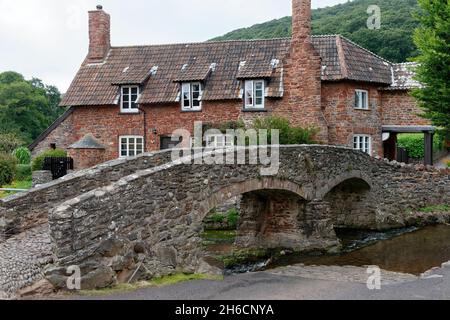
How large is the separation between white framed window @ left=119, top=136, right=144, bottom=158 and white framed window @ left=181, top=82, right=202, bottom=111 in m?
3.19

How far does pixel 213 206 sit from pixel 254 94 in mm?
15334

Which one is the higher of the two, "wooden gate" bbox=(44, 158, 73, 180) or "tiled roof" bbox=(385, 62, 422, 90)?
"tiled roof" bbox=(385, 62, 422, 90)

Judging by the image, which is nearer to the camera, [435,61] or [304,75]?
[435,61]

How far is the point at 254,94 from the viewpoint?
28.1 metres

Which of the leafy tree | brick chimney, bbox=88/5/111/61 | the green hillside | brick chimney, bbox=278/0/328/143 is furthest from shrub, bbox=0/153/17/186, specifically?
the green hillside

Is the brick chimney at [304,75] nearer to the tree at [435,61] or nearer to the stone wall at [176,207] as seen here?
the tree at [435,61]

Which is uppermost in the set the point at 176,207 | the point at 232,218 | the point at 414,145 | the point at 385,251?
the point at 414,145

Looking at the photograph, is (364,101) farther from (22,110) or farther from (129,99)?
(22,110)

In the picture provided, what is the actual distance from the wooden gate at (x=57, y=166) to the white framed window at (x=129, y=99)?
4233mm

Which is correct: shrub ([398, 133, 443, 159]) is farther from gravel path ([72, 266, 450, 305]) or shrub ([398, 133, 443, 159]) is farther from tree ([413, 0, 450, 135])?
gravel path ([72, 266, 450, 305])

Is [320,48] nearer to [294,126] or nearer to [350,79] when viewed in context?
[350,79]

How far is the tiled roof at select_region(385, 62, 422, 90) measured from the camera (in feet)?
95.1

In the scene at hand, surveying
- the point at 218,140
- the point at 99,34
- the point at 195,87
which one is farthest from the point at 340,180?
the point at 99,34
